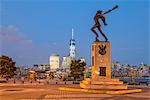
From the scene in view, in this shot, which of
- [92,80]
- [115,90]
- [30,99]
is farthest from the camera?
[92,80]

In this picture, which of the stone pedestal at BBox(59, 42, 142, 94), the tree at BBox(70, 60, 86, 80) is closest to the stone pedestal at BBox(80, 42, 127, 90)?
the stone pedestal at BBox(59, 42, 142, 94)

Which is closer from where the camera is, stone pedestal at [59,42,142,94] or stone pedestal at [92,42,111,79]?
stone pedestal at [59,42,142,94]

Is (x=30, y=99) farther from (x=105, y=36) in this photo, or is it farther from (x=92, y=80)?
(x=105, y=36)

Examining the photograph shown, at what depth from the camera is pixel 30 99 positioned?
67.0ft

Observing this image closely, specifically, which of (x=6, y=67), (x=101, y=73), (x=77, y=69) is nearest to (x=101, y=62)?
(x=101, y=73)

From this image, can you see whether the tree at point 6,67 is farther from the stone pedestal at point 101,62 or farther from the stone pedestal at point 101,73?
the stone pedestal at point 101,62

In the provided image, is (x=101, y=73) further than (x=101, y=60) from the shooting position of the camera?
No

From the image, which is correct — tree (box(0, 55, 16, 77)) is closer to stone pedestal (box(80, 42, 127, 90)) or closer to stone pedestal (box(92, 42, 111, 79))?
stone pedestal (box(80, 42, 127, 90))

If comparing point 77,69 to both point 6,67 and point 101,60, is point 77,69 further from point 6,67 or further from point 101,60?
point 101,60

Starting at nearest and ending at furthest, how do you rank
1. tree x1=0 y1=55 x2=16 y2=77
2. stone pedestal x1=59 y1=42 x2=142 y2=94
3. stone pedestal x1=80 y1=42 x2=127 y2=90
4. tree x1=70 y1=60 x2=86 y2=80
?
stone pedestal x1=59 y1=42 x2=142 y2=94
stone pedestal x1=80 y1=42 x2=127 y2=90
tree x1=0 y1=55 x2=16 y2=77
tree x1=70 y1=60 x2=86 y2=80

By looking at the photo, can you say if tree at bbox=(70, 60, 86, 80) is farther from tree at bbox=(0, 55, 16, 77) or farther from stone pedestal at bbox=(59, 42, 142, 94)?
stone pedestal at bbox=(59, 42, 142, 94)

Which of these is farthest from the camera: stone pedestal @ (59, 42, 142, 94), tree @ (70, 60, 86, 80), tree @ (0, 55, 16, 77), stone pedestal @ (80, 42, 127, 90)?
tree @ (70, 60, 86, 80)

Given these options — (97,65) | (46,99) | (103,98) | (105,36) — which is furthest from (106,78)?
(46,99)

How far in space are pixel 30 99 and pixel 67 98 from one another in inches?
104
